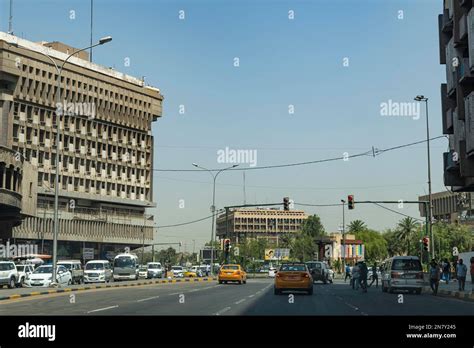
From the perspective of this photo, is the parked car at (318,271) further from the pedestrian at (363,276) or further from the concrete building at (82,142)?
the concrete building at (82,142)

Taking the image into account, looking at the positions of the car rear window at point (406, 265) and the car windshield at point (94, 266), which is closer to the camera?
the car rear window at point (406, 265)

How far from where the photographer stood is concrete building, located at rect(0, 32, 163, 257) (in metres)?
96.2

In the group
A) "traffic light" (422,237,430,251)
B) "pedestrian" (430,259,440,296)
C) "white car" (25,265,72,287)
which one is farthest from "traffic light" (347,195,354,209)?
"white car" (25,265,72,287)

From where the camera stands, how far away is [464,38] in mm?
38656

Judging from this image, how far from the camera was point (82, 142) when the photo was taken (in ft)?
363

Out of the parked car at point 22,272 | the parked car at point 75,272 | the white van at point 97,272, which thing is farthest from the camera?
the white van at point 97,272

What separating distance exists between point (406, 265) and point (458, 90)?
1112cm

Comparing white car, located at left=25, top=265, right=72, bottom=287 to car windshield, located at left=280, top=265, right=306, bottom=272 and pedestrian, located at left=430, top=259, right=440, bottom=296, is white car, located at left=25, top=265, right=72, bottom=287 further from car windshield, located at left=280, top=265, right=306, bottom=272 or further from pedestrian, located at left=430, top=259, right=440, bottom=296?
pedestrian, located at left=430, top=259, right=440, bottom=296

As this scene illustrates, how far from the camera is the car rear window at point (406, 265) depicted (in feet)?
117

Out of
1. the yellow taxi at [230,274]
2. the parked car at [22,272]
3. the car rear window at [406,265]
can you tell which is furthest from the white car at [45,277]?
the car rear window at [406,265]

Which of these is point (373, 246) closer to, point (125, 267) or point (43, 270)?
point (125, 267)

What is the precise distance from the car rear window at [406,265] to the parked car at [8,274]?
2380 cm

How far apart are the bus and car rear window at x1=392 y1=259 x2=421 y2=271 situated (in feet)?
109
